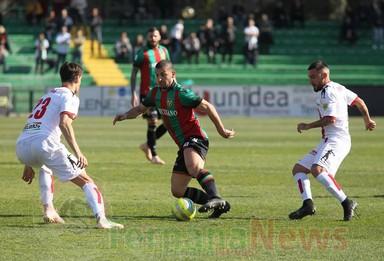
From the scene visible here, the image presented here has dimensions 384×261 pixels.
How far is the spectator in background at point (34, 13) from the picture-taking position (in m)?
48.5

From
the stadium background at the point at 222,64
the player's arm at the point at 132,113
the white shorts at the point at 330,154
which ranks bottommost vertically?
the stadium background at the point at 222,64

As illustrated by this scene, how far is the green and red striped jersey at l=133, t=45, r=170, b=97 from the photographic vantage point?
18.0 m

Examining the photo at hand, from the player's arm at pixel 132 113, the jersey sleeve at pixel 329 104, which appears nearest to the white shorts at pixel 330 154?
the jersey sleeve at pixel 329 104

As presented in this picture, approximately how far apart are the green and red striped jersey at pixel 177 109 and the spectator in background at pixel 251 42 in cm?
3281

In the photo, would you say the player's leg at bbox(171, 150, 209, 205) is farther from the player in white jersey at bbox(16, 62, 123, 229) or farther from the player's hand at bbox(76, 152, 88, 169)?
the player's hand at bbox(76, 152, 88, 169)

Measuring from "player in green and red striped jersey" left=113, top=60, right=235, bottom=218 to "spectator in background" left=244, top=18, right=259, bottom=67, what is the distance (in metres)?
32.8

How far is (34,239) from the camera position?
967 centimetres

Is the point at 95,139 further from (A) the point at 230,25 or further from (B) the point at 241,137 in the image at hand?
(A) the point at 230,25

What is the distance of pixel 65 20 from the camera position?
45.3m

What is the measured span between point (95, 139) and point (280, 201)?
12.7m

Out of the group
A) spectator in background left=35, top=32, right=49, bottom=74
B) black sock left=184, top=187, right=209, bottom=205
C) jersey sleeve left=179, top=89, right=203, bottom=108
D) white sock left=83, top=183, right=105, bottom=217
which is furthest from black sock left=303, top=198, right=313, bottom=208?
spectator in background left=35, top=32, right=49, bottom=74

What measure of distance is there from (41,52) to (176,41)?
19.9 feet

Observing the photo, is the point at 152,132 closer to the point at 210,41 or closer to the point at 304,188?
the point at 304,188

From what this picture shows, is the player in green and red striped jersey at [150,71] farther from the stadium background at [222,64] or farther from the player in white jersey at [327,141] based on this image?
the stadium background at [222,64]
